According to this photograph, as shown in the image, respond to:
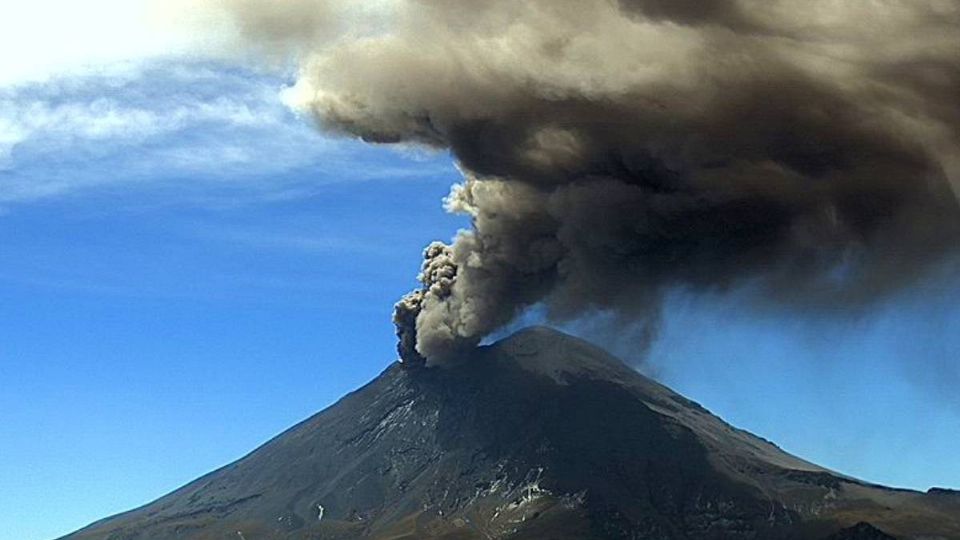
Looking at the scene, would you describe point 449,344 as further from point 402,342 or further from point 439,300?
point 439,300

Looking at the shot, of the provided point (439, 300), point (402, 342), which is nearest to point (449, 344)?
point (402, 342)

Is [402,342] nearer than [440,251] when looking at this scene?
No

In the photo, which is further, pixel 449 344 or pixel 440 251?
pixel 449 344

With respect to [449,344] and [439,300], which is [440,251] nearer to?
[439,300]

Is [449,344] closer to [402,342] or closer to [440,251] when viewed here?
[402,342]

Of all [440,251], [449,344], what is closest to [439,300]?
[440,251]
